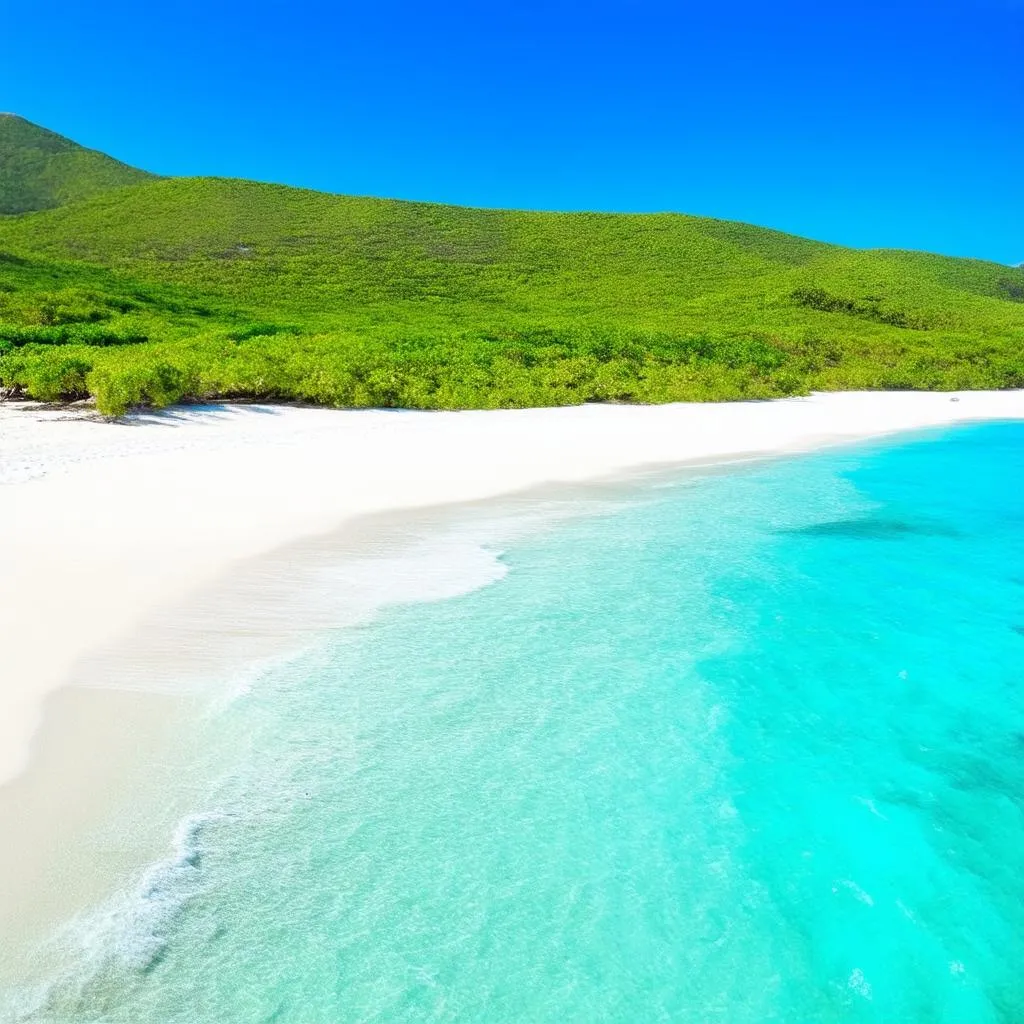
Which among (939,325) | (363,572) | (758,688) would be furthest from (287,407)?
(939,325)

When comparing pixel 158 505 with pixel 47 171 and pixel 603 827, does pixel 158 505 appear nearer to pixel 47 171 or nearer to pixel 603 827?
pixel 603 827

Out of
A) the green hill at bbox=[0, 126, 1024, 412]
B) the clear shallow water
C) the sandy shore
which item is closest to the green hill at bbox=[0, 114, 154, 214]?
the green hill at bbox=[0, 126, 1024, 412]

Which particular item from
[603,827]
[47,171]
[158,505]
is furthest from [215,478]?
[47,171]

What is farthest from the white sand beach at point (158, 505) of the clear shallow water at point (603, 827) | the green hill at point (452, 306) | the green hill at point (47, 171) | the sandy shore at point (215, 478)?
the green hill at point (47, 171)

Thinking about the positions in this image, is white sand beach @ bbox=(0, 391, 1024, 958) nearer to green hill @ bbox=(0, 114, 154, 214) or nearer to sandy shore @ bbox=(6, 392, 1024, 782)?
sandy shore @ bbox=(6, 392, 1024, 782)

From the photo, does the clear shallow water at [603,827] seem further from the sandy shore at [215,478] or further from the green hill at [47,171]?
the green hill at [47,171]
